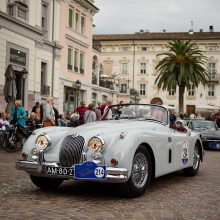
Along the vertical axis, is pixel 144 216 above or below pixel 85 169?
below

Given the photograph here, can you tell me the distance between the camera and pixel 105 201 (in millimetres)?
5824

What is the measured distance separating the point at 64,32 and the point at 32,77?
346 inches

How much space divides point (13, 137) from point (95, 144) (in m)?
8.07

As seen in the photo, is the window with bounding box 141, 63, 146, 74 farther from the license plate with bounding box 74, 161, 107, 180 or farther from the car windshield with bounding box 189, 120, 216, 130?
the license plate with bounding box 74, 161, 107, 180

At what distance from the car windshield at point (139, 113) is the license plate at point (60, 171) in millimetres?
2222

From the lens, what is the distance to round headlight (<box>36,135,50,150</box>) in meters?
6.48

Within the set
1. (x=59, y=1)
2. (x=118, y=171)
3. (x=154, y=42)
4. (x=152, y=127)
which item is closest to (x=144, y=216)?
(x=118, y=171)

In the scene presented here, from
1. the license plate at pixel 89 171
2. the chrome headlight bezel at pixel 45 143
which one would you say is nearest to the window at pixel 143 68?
the chrome headlight bezel at pixel 45 143

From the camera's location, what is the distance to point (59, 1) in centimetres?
2983

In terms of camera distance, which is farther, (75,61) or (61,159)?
(75,61)

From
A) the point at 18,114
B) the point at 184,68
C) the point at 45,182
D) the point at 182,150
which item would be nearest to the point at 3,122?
the point at 18,114

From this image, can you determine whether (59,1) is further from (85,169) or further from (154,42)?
(154,42)

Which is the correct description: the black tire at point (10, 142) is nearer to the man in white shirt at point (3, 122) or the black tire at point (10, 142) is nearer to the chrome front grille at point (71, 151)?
the man in white shirt at point (3, 122)

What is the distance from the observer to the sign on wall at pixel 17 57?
73.7 ft
